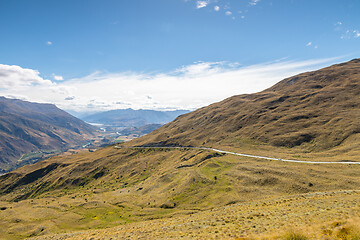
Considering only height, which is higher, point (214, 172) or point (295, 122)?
point (295, 122)

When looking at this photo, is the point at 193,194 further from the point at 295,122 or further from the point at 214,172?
the point at 295,122

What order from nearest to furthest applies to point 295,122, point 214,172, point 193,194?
point 193,194 → point 214,172 → point 295,122

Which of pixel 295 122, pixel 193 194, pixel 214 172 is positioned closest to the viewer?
pixel 193 194

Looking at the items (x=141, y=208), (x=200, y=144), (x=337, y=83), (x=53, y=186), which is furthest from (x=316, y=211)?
(x=337, y=83)

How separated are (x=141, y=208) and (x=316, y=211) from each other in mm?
56593

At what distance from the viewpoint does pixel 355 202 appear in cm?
3142

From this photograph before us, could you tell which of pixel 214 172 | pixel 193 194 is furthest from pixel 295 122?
pixel 193 194

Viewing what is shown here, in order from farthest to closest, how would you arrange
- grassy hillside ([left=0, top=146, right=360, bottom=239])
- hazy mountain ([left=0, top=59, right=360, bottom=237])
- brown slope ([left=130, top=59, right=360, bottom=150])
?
brown slope ([left=130, top=59, right=360, bottom=150]) < hazy mountain ([left=0, top=59, right=360, bottom=237]) < grassy hillside ([left=0, top=146, right=360, bottom=239])

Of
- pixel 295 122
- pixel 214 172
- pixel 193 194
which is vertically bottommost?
pixel 193 194

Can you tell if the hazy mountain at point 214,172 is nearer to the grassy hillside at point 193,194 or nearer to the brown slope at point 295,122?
the grassy hillside at point 193,194

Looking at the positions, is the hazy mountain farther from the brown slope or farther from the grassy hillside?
the brown slope

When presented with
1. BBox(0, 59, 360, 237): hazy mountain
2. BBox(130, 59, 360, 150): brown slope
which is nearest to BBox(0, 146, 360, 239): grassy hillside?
BBox(0, 59, 360, 237): hazy mountain

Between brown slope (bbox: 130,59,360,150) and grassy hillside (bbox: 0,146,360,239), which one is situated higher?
brown slope (bbox: 130,59,360,150)

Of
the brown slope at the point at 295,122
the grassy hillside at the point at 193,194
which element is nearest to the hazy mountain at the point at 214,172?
the grassy hillside at the point at 193,194
